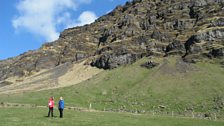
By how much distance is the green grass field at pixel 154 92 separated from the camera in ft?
452

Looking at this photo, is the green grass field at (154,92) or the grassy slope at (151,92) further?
the grassy slope at (151,92)

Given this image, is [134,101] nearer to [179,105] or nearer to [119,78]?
[179,105]

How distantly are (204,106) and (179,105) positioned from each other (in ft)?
32.3

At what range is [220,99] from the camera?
134m

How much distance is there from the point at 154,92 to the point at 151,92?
4.97 ft

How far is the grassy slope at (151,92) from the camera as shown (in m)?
139

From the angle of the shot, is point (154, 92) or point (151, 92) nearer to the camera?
point (154, 92)

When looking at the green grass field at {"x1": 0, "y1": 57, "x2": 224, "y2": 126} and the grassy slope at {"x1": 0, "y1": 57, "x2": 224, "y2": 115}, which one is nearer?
the green grass field at {"x1": 0, "y1": 57, "x2": 224, "y2": 126}

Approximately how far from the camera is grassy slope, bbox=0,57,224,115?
13862 centimetres

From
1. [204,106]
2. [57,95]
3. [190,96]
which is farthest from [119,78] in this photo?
[204,106]

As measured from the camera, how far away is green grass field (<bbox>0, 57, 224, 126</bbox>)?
137625 millimetres

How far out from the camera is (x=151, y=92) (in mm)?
159625

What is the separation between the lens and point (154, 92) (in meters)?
159

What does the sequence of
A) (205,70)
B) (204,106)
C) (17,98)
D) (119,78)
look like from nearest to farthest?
1. (204,106)
2. (17,98)
3. (205,70)
4. (119,78)
